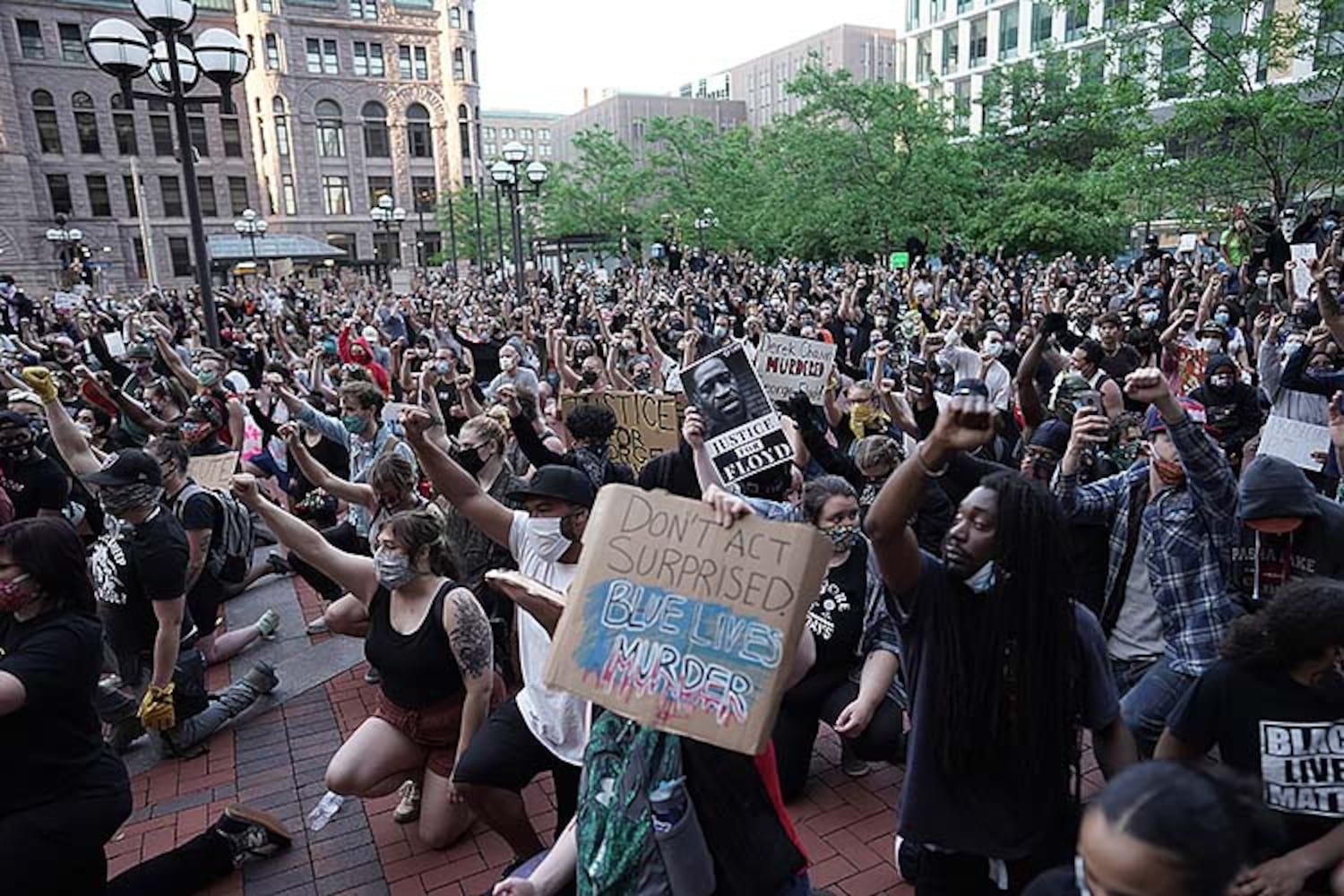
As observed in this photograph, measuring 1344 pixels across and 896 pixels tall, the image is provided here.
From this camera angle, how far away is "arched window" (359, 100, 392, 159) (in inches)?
2736

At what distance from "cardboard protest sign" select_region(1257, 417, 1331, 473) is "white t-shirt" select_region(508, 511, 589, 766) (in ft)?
13.8

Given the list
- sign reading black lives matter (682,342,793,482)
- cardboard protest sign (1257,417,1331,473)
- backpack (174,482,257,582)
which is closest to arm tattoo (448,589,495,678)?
sign reading black lives matter (682,342,793,482)

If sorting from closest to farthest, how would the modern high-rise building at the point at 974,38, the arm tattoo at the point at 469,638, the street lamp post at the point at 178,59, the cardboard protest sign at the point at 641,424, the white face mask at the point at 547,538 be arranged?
the white face mask at the point at 547,538 < the arm tattoo at the point at 469,638 < the cardboard protest sign at the point at 641,424 < the street lamp post at the point at 178,59 < the modern high-rise building at the point at 974,38

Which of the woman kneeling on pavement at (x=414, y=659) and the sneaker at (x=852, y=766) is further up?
the woman kneeling on pavement at (x=414, y=659)

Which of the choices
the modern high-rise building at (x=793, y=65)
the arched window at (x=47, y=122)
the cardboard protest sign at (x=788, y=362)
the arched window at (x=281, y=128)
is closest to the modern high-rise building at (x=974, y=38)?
the modern high-rise building at (x=793, y=65)

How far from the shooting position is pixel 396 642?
4.01m

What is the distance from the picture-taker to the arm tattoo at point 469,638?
394 centimetres

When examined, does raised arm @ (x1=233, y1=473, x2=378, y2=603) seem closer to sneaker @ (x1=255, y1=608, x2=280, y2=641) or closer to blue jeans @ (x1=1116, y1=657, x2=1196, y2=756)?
sneaker @ (x1=255, y1=608, x2=280, y2=641)

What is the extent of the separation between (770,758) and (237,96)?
80.3 m

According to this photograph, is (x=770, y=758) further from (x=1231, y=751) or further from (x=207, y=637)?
(x=207, y=637)

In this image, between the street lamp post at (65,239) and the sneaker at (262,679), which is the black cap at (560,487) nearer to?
the sneaker at (262,679)

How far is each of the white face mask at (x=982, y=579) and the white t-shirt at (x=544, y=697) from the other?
1.61m

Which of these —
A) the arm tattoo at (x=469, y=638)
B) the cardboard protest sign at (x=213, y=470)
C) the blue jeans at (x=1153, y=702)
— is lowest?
the blue jeans at (x=1153, y=702)

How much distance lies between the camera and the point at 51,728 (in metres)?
3.27
